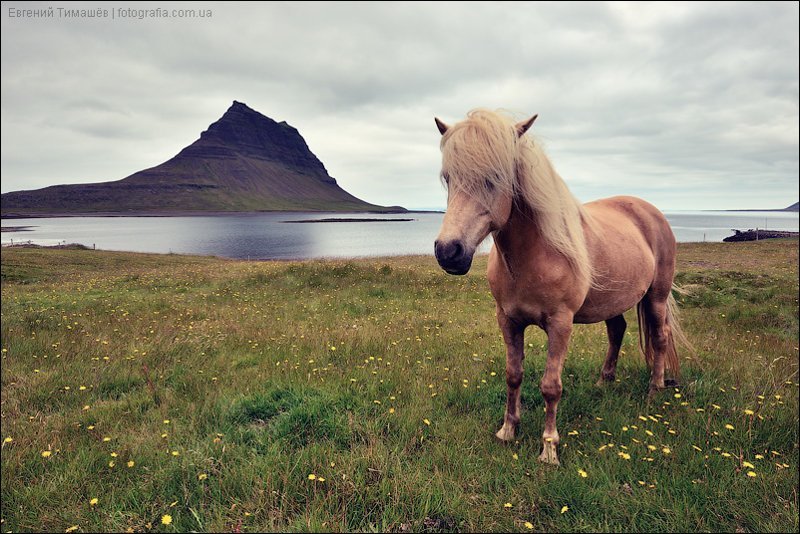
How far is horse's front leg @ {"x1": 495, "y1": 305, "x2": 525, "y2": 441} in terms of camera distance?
14.5ft

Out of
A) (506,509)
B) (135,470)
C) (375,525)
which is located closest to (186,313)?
(135,470)

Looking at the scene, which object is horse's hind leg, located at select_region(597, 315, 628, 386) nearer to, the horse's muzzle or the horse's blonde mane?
the horse's blonde mane

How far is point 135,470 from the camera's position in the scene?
3719 mm

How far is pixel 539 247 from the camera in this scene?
156 inches

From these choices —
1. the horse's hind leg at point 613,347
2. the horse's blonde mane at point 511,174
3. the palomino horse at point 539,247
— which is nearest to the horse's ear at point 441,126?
the palomino horse at point 539,247

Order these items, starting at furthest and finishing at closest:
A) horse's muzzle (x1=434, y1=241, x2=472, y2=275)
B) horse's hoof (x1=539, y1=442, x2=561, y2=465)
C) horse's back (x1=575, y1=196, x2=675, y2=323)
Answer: horse's back (x1=575, y1=196, x2=675, y2=323) < horse's hoof (x1=539, y1=442, x2=561, y2=465) < horse's muzzle (x1=434, y1=241, x2=472, y2=275)

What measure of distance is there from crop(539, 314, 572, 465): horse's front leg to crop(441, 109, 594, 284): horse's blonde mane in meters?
0.58

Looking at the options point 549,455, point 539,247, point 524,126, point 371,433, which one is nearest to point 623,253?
point 539,247

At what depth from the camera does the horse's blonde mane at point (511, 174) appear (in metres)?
3.23

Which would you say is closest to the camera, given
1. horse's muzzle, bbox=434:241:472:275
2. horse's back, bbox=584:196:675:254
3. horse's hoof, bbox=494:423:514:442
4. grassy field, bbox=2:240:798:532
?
horse's muzzle, bbox=434:241:472:275

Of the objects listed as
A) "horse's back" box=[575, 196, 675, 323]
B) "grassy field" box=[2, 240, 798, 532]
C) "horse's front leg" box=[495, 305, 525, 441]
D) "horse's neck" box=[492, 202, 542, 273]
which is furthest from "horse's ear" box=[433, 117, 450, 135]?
"grassy field" box=[2, 240, 798, 532]

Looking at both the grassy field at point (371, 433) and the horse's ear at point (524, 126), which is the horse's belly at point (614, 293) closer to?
the grassy field at point (371, 433)

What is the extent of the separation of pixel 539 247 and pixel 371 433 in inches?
109

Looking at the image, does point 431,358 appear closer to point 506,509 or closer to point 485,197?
point 506,509
